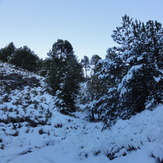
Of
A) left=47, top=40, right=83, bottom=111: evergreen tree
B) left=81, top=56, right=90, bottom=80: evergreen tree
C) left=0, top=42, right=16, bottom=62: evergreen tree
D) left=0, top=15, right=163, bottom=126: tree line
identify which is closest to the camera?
left=0, top=15, right=163, bottom=126: tree line

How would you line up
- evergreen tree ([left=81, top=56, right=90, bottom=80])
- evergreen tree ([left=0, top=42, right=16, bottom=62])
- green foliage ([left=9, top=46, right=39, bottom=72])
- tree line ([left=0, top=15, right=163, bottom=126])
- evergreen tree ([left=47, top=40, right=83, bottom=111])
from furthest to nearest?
evergreen tree ([left=81, top=56, right=90, bottom=80]) < evergreen tree ([left=0, top=42, right=16, bottom=62]) < green foliage ([left=9, top=46, right=39, bottom=72]) < evergreen tree ([left=47, top=40, right=83, bottom=111]) < tree line ([left=0, top=15, right=163, bottom=126])

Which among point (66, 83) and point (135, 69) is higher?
point (66, 83)

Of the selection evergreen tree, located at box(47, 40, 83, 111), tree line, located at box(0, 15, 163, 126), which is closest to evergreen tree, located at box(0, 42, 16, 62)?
evergreen tree, located at box(47, 40, 83, 111)

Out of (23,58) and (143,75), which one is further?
(23,58)

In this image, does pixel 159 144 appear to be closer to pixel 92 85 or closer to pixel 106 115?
pixel 106 115

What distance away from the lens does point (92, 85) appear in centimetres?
1206

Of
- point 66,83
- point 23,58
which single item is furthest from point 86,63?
point 66,83

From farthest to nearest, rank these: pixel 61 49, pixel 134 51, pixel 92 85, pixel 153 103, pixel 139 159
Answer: pixel 61 49
pixel 92 85
pixel 134 51
pixel 153 103
pixel 139 159

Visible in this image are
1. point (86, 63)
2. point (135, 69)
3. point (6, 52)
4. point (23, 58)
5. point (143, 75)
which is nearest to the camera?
point (135, 69)

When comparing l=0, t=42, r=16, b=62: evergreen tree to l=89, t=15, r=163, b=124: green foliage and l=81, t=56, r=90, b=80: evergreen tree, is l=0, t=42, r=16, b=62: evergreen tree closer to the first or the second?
l=81, t=56, r=90, b=80: evergreen tree

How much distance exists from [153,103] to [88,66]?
36930 millimetres

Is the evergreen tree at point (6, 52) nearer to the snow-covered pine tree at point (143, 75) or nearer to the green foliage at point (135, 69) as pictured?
the green foliage at point (135, 69)

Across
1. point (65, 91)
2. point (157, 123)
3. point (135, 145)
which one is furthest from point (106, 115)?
point (65, 91)

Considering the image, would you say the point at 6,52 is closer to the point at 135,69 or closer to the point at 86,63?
the point at 86,63
